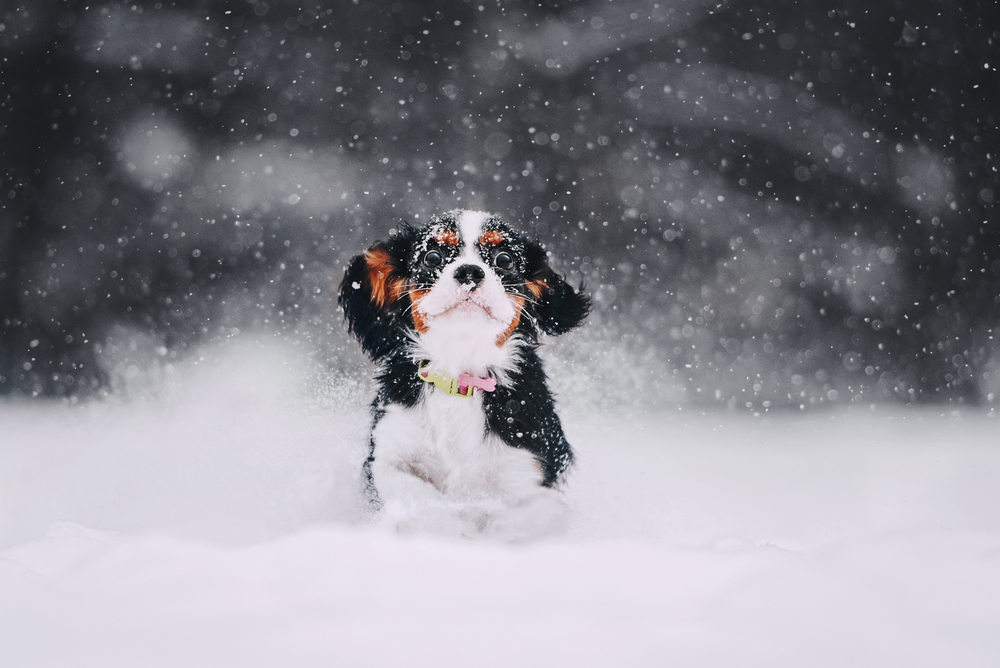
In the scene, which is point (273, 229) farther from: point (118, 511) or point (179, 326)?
point (118, 511)

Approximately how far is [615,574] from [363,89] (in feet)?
8.65

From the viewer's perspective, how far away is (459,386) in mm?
1854

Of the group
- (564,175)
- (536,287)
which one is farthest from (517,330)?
(564,175)

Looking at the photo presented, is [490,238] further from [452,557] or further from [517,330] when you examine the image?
[452,557]

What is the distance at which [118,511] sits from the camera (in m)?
1.95

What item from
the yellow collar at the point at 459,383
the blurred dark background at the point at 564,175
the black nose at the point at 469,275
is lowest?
the yellow collar at the point at 459,383

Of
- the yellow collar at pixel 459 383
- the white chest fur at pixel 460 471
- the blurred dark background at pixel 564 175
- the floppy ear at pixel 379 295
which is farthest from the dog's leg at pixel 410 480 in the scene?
the blurred dark background at pixel 564 175

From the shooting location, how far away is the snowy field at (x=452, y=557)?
1.21 metres

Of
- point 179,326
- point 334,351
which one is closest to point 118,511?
point 334,351

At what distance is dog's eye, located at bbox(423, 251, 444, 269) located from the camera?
193 centimetres

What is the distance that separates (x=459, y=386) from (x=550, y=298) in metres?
0.50

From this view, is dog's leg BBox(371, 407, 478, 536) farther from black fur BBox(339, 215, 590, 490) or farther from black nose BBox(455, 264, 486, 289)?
black nose BBox(455, 264, 486, 289)

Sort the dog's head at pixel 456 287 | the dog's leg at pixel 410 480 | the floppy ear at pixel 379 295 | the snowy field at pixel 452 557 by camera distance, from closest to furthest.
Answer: the snowy field at pixel 452 557, the dog's leg at pixel 410 480, the dog's head at pixel 456 287, the floppy ear at pixel 379 295

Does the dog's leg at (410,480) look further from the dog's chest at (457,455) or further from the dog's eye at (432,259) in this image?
the dog's eye at (432,259)
